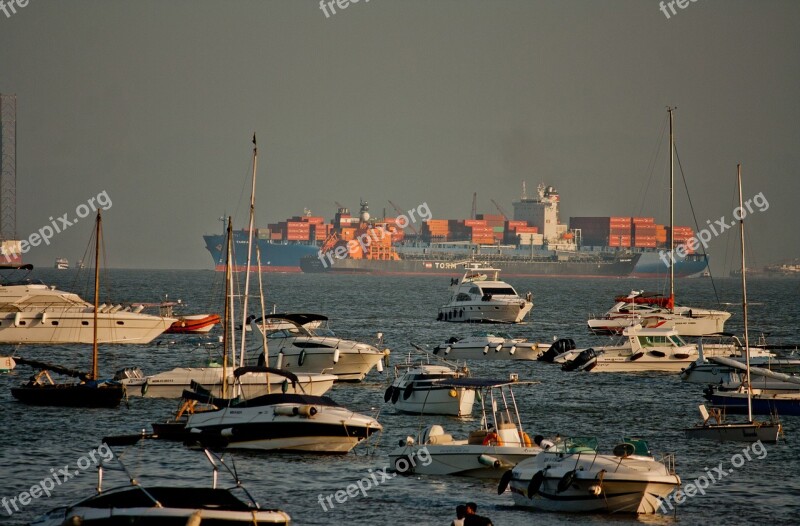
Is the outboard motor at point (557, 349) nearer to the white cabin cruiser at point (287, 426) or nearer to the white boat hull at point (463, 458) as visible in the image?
the white cabin cruiser at point (287, 426)

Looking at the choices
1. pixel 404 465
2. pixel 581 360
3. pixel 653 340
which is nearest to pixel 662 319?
A: pixel 653 340

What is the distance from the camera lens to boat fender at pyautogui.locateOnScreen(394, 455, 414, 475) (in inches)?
1013

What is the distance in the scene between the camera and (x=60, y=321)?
5922 centimetres

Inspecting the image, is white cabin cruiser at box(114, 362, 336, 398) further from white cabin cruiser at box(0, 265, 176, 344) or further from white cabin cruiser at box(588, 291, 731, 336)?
white cabin cruiser at box(588, 291, 731, 336)

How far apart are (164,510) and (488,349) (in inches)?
1449

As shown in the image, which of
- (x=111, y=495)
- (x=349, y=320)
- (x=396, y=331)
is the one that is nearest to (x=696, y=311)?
(x=396, y=331)

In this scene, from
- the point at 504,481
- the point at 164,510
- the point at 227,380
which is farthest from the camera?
the point at 227,380

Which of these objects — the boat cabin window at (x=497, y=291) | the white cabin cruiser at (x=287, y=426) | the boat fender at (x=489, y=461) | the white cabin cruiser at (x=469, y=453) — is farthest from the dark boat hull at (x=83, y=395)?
the boat cabin window at (x=497, y=291)

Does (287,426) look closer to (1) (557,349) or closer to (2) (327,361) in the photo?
(2) (327,361)

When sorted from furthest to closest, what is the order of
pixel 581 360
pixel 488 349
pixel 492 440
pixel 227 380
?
pixel 488 349 < pixel 581 360 < pixel 227 380 < pixel 492 440

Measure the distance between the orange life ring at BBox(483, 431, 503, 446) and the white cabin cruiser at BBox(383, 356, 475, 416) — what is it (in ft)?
23.5

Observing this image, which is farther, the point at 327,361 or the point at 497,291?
the point at 497,291

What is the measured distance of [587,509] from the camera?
21.6 meters

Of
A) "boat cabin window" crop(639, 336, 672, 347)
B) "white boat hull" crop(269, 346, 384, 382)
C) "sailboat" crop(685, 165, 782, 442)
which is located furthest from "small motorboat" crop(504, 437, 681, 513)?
"boat cabin window" crop(639, 336, 672, 347)
